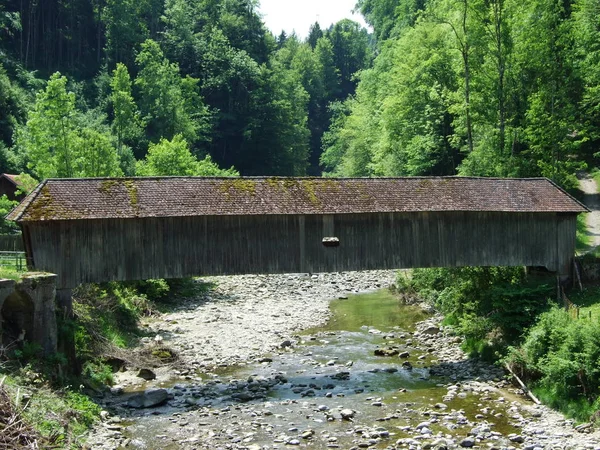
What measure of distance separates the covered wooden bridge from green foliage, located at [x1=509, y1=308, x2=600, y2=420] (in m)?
4.23

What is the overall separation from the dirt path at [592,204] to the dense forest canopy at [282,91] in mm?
1267

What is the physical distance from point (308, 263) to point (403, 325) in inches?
267

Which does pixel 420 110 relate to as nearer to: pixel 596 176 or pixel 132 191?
pixel 596 176

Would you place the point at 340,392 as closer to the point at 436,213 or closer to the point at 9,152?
the point at 436,213

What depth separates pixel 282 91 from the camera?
212ft

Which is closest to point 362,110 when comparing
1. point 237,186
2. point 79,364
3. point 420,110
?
point 420,110

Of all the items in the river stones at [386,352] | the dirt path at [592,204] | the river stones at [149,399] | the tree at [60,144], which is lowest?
the river stones at [386,352]

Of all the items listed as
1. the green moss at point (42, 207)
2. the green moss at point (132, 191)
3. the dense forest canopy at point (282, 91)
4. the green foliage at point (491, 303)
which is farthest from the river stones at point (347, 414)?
the dense forest canopy at point (282, 91)

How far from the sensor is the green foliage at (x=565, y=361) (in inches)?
597

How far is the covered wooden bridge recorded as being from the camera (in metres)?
18.2

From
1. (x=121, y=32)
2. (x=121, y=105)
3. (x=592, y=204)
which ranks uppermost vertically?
(x=121, y=32)

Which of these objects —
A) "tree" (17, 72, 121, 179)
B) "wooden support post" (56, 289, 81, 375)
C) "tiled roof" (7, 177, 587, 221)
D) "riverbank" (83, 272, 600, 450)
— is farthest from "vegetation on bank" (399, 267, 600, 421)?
"tree" (17, 72, 121, 179)

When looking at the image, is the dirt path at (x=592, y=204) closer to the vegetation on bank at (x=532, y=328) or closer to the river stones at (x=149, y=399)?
the vegetation on bank at (x=532, y=328)

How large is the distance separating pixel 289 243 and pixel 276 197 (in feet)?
4.72
